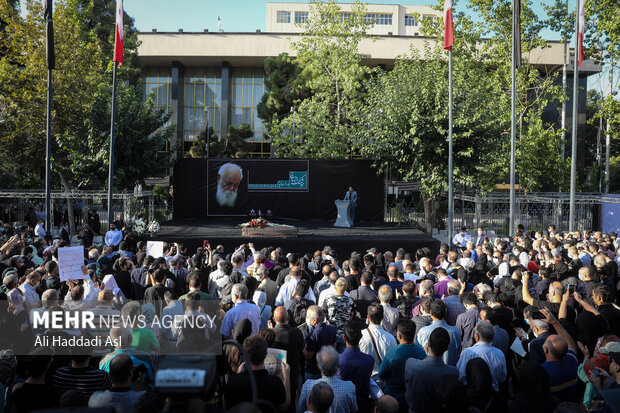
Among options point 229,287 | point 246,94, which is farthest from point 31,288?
point 246,94

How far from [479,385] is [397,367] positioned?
76 cm

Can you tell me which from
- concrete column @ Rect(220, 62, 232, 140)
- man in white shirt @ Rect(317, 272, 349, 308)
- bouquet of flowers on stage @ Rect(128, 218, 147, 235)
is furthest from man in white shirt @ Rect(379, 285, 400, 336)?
concrete column @ Rect(220, 62, 232, 140)

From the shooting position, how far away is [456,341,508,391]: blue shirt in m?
5.18

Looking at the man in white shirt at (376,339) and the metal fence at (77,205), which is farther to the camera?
the metal fence at (77,205)

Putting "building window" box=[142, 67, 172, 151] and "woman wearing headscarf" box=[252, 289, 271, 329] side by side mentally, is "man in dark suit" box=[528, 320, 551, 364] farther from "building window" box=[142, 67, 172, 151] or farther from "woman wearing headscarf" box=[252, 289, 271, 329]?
"building window" box=[142, 67, 172, 151]

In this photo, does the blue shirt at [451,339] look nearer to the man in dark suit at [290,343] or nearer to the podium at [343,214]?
the man in dark suit at [290,343]

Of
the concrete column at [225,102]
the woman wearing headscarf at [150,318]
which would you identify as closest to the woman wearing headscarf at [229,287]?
the woman wearing headscarf at [150,318]

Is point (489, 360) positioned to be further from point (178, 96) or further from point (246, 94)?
point (178, 96)

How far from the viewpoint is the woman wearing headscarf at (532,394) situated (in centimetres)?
417

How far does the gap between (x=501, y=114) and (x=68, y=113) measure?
18.8 m

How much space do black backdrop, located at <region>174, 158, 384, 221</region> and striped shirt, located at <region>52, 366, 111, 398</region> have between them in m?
20.6

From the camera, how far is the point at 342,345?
6.08 metres

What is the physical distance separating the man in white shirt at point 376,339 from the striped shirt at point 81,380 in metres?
2.53

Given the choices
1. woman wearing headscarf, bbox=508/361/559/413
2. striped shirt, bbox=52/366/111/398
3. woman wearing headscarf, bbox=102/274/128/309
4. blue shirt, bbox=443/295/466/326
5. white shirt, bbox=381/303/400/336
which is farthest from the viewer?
woman wearing headscarf, bbox=102/274/128/309
